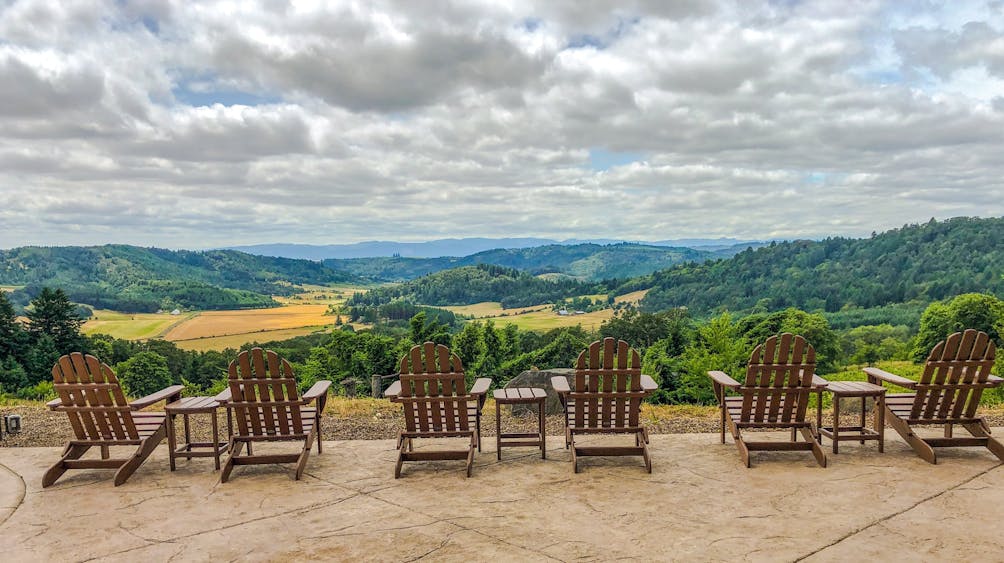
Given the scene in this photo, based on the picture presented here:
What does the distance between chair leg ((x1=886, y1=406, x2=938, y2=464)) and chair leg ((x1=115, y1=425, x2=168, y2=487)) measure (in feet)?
21.5

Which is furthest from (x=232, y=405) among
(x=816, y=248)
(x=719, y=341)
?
(x=816, y=248)

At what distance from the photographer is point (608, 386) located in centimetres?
558

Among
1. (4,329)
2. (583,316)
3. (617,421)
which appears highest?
(617,421)

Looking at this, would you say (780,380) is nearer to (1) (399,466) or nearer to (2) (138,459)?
(1) (399,466)

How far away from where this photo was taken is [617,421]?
5.68 meters

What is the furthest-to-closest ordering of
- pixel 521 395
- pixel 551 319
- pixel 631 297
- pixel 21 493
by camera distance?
pixel 631 297
pixel 551 319
pixel 521 395
pixel 21 493

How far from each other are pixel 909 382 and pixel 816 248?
4562 inches

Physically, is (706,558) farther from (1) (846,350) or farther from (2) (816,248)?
(2) (816,248)

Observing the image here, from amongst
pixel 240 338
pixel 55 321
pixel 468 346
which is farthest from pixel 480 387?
pixel 240 338

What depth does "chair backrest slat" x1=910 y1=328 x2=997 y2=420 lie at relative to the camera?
18.0ft

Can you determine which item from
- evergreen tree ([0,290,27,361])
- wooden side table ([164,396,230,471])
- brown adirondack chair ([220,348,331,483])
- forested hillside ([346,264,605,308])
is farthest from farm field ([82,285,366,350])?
brown adirondack chair ([220,348,331,483])

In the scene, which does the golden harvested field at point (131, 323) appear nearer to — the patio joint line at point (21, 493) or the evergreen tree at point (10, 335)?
the evergreen tree at point (10, 335)

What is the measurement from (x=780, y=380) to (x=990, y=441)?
1952 millimetres

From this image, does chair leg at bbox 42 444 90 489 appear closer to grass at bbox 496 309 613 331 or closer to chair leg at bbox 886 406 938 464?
chair leg at bbox 886 406 938 464
